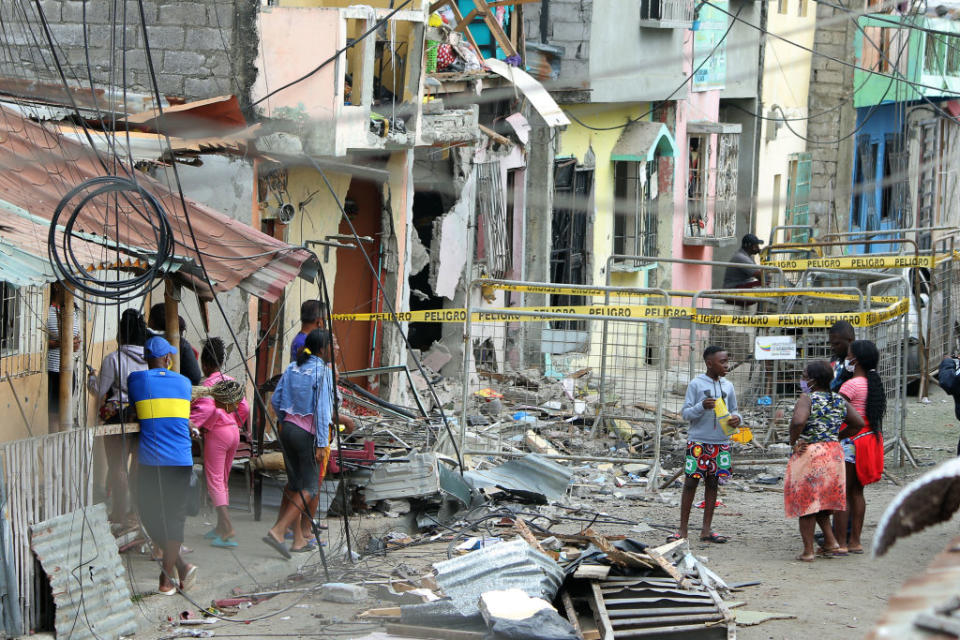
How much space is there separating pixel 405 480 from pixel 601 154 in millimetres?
13877

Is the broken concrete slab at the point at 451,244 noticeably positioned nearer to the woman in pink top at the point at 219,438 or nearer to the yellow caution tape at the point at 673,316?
the yellow caution tape at the point at 673,316

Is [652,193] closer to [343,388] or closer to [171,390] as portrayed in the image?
[343,388]

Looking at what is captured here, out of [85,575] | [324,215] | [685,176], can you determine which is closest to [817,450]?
[85,575]

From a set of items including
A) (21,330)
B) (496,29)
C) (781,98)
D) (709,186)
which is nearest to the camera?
(21,330)

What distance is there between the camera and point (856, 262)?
56.3 feet

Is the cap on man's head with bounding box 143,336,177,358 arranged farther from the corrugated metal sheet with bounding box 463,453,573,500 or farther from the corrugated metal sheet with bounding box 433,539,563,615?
the corrugated metal sheet with bounding box 463,453,573,500

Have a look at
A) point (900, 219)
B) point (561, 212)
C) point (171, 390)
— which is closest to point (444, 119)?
point (561, 212)

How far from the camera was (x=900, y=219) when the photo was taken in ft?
98.1

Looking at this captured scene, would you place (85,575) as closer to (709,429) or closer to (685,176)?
(709,429)

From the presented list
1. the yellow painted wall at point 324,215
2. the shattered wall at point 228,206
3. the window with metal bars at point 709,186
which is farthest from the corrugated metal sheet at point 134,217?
the window with metal bars at point 709,186

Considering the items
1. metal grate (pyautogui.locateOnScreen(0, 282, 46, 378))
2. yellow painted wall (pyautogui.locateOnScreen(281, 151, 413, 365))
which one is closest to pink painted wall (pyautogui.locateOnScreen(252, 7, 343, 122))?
yellow painted wall (pyautogui.locateOnScreen(281, 151, 413, 365))

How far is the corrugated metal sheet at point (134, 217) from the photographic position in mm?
8578

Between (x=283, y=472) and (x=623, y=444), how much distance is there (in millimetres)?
4205

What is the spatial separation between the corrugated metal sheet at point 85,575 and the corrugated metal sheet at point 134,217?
1.91 metres
